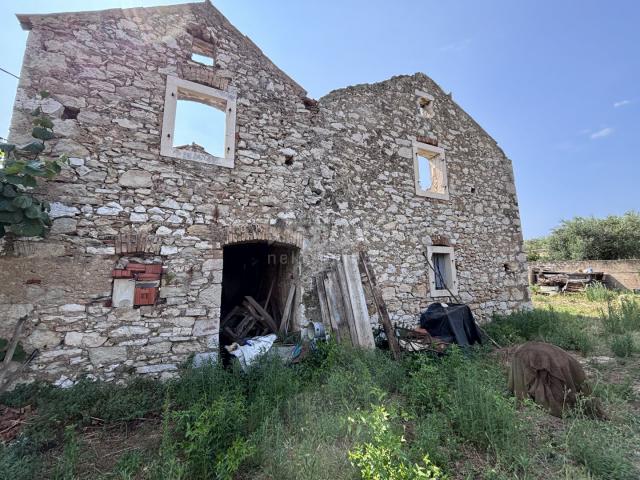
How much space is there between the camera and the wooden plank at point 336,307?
5.00 metres

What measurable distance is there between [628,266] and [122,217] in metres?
21.1

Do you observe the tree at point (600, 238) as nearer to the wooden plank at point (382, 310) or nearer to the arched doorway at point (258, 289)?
the wooden plank at point (382, 310)

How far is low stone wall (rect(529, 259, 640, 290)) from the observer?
14.4 m

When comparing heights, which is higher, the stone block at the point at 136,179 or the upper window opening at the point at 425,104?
the upper window opening at the point at 425,104

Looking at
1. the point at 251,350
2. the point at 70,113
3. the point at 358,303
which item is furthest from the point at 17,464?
the point at 358,303

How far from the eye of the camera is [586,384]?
3.28m

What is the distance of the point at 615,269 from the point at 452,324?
626 inches

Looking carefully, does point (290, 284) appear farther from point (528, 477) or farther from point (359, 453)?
point (528, 477)

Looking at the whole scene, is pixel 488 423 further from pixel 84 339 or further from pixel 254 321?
pixel 84 339

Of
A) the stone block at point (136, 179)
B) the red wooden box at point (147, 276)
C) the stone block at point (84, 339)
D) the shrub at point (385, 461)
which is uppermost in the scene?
the stone block at point (136, 179)

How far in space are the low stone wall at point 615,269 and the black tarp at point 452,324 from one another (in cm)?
1447

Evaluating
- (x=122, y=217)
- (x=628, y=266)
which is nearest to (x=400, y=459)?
(x=122, y=217)

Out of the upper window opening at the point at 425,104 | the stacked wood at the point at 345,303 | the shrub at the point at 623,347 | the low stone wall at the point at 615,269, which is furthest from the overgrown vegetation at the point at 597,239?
the stacked wood at the point at 345,303

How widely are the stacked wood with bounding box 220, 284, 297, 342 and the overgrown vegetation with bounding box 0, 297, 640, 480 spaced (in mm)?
1351
